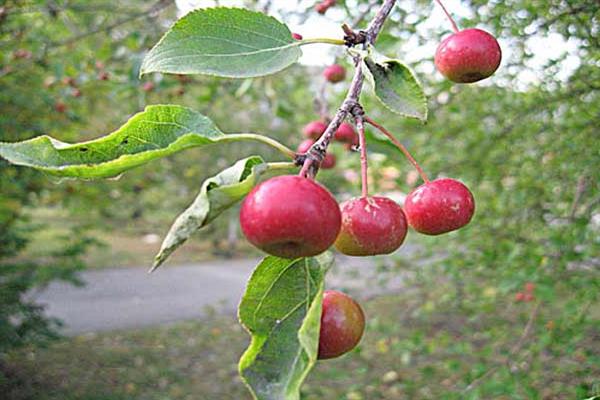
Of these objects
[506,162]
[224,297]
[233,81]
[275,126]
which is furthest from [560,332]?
[275,126]

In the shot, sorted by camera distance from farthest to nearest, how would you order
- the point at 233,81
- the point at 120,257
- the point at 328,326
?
the point at 120,257
the point at 233,81
the point at 328,326

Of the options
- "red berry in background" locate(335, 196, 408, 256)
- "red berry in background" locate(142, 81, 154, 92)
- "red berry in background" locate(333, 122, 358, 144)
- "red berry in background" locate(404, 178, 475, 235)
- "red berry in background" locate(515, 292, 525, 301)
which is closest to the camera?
"red berry in background" locate(335, 196, 408, 256)

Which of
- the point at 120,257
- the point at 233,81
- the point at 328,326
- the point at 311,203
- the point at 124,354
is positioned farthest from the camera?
the point at 120,257

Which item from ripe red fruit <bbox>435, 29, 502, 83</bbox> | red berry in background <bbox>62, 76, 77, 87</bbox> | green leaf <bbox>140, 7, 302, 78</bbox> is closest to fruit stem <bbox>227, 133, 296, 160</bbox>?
green leaf <bbox>140, 7, 302, 78</bbox>

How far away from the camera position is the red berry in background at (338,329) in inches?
39.0

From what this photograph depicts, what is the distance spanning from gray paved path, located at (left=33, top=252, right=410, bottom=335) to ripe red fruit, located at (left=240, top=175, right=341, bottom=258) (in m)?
6.68

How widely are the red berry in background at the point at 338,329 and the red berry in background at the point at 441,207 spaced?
25 cm

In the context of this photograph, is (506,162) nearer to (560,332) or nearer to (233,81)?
(560,332)

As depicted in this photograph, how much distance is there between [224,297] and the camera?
10.3 meters

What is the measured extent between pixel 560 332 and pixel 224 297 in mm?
7712

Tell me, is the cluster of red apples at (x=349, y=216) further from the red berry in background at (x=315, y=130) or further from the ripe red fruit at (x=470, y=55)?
the red berry in background at (x=315, y=130)

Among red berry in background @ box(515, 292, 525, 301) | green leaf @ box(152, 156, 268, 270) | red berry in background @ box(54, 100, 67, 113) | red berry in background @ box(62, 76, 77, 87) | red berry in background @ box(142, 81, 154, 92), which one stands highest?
red berry in background @ box(62, 76, 77, 87)

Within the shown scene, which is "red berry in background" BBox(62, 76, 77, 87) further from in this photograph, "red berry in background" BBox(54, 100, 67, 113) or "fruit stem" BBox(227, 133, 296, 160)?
"fruit stem" BBox(227, 133, 296, 160)

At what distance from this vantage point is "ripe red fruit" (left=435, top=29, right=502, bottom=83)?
132 cm
